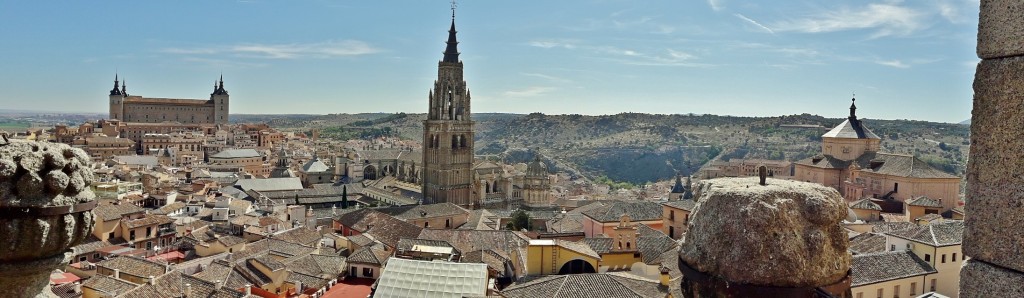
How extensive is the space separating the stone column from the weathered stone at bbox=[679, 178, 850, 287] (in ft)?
11.4

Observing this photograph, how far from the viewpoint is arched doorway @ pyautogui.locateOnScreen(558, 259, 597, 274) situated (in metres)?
17.3

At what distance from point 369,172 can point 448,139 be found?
21.0 meters

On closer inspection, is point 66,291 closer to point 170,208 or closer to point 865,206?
point 170,208

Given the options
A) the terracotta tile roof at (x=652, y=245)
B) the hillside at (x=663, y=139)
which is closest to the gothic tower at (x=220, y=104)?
the hillside at (x=663, y=139)

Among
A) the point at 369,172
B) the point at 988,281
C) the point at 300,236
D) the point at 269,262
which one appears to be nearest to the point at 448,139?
the point at 369,172

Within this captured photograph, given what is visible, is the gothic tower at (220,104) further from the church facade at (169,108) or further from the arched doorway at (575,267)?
the arched doorway at (575,267)

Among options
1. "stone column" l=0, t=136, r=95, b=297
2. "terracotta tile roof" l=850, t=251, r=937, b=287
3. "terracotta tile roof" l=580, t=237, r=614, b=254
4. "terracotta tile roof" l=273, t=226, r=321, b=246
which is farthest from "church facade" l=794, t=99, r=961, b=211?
"stone column" l=0, t=136, r=95, b=297

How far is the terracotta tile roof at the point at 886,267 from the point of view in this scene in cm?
1588

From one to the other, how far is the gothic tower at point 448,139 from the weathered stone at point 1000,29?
4811 centimetres

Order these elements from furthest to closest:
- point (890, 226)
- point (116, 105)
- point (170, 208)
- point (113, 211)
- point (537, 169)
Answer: point (116, 105), point (537, 169), point (170, 208), point (113, 211), point (890, 226)

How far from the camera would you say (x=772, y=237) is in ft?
10.1

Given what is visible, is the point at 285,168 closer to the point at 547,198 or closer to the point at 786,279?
the point at 547,198

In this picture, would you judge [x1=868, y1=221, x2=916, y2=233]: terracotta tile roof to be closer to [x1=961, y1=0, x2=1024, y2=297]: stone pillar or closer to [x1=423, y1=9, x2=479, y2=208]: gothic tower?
[x1=961, y1=0, x2=1024, y2=297]: stone pillar

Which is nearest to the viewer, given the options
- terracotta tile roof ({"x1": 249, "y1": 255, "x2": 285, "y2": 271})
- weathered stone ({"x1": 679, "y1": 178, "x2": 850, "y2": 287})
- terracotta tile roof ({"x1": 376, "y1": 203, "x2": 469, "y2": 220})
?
weathered stone ({"x1": 679, "y1": 178, "x2": 850, "y2": 287})
